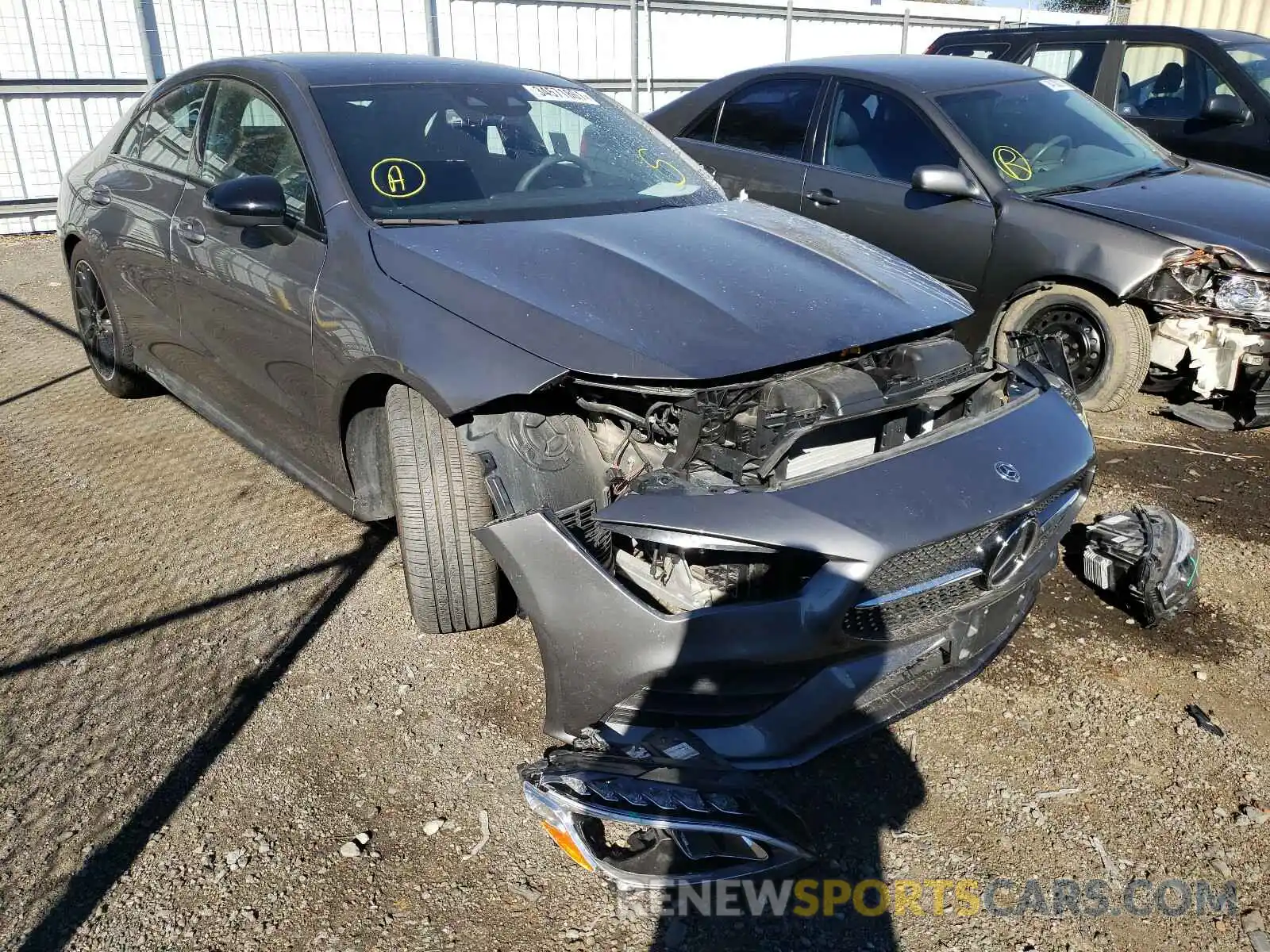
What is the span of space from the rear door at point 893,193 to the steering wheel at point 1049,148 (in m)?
0.43

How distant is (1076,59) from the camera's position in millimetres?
7715

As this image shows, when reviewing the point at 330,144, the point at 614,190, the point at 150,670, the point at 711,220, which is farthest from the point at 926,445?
the point at 150,670

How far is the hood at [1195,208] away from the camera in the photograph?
181 inches

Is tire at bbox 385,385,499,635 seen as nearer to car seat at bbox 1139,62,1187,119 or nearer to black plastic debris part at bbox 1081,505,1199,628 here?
black plastic debris part at bbox 1081,505,1199,628

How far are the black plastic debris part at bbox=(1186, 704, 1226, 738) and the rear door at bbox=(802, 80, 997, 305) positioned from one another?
280cm

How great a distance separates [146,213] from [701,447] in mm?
2961

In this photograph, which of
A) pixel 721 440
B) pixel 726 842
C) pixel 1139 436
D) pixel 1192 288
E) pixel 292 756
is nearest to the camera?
pixel 726 842

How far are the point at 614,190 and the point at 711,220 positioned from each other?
40 centimetres

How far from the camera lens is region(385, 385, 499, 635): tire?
2.86 m

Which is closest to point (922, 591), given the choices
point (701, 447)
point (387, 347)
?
point (701, 447)

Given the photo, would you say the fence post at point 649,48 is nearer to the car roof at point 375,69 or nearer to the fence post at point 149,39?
the fence post at point 149,39

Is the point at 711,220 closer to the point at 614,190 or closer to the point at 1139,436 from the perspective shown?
the point at 614,190

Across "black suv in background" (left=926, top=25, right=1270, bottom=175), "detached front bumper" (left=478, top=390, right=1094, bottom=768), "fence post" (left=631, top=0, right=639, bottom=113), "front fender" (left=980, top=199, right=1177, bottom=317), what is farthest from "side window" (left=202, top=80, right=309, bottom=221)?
"fence post" (left=631, top=0, right=639, bottom=113)

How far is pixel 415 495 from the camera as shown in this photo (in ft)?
9.39
